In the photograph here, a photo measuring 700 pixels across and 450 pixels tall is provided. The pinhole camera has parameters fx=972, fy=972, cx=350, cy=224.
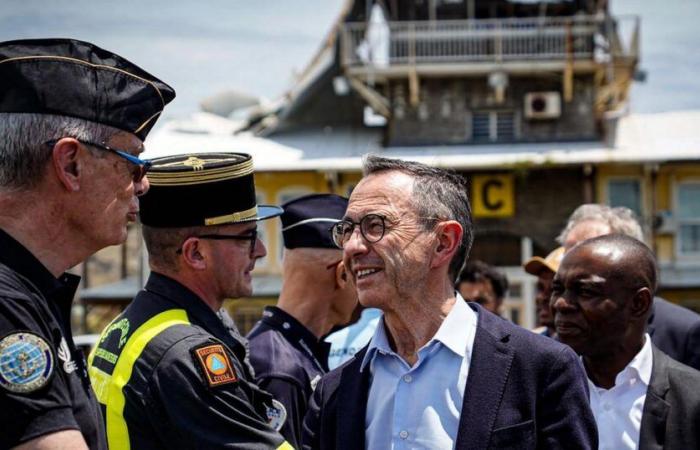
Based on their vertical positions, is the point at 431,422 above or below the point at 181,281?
below

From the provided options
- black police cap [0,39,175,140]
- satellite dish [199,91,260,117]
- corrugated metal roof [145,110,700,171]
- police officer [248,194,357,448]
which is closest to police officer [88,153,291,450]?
police officer [248,194,357,448]

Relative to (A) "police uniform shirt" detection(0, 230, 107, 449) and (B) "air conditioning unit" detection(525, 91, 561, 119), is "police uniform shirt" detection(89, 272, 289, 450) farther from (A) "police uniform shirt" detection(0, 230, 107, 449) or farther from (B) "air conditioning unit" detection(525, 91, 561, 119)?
(B) "air conditioning unit" detection(525, 91, 561, 119)

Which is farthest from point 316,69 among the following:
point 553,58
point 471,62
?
point 553,58

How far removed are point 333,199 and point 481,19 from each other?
21.1 metres

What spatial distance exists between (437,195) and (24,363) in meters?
1.54

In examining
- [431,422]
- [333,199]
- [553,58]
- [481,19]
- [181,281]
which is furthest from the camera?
[481,19]

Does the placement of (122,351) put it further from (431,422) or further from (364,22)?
(364,22)

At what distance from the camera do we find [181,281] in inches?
137

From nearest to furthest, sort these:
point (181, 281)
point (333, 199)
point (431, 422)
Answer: point (431, 422) → point (181, 281) → point (333, 199)

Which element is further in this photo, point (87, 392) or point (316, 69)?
point (316, 69)

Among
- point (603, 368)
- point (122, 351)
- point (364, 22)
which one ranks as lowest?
point (603, 368)

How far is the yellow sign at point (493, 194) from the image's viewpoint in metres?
23.4

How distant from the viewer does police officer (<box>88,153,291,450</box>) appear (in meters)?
2.92

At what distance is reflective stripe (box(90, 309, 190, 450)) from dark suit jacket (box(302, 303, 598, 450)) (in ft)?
2.15
